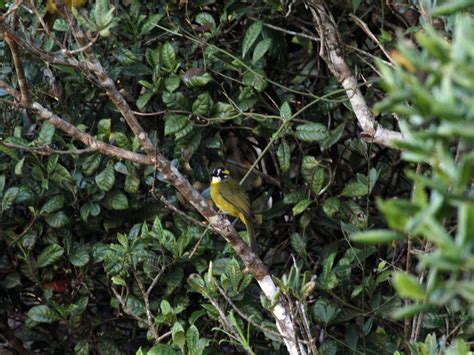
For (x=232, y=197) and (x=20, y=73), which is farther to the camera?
(x=232, y=197)

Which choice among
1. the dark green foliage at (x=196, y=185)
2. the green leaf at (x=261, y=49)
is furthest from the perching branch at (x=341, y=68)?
the green leaf at (x=261, y=49)

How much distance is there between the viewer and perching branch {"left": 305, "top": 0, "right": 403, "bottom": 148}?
2988 mm

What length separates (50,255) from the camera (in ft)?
11.6

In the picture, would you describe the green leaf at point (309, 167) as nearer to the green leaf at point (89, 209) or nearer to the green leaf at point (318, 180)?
the green leaf at point (318, 180)

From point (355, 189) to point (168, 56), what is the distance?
2.89 feet

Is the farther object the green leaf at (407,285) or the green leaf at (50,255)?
the green leaf at (50,255)

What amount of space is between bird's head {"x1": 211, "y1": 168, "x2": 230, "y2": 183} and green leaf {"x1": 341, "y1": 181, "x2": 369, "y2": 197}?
656 millimetres

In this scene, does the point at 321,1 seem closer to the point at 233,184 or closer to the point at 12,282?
the point at 233,184

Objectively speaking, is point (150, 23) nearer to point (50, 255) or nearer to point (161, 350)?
point (50, 255)

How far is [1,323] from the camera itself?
148 inches

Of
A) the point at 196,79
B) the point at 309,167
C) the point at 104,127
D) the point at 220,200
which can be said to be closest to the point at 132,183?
the point at 104,127

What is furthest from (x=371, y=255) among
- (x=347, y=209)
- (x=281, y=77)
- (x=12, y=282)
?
(x=12, y=282)

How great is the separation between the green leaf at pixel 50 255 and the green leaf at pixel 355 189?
43.6 inches

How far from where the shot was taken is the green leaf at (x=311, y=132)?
3.49 metres
